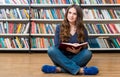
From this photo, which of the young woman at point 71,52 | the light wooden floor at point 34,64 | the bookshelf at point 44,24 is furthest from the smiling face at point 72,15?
the bookshelf at point 44,24

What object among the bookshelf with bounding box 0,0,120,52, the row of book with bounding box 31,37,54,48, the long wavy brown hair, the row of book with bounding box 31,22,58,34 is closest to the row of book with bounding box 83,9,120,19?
the bookshelf with bounding box 0,0,120,52

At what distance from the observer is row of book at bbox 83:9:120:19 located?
480 centimetres

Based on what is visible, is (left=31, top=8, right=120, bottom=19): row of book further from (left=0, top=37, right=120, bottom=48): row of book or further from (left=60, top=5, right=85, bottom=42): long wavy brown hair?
(left=60, top=5, right=85, bottom=42): long wavy brown hair

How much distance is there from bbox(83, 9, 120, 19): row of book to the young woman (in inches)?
52.1

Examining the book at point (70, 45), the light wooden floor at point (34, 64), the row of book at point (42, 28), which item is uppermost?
the book at point (70, 45)

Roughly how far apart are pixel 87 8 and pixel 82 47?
1.74 meters

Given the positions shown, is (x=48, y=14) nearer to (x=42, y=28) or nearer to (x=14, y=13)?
(x=42, y=28)

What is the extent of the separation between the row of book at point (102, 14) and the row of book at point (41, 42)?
79cm

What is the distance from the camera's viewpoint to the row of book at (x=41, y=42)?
4.87 meters

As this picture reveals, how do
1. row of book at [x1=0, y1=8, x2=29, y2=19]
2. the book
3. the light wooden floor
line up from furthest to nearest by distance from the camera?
1. row of book at [x1=0, y1=8, x2=29, y2=19]
2. the light wooden floor
3. the book

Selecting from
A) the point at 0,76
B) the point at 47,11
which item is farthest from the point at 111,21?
the point at 0,76

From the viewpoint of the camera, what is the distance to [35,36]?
197 inches

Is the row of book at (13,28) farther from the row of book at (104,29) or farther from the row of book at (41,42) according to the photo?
the row of book at (104,29)

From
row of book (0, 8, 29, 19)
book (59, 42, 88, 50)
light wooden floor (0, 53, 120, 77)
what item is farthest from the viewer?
row of book (0, 8, 29, 19)
